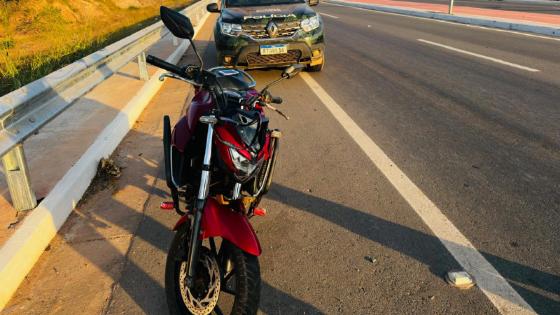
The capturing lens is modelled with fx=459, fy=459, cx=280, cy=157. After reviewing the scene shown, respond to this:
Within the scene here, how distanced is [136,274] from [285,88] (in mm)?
5704

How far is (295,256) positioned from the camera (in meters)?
3.39

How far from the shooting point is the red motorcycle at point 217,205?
2.44 m

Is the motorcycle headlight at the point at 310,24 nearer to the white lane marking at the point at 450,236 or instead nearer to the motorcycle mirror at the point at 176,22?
the white lane marking at the point at 450,236

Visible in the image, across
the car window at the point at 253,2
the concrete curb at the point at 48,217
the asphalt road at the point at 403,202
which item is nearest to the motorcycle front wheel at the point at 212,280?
the asphalt road at the point at 403,202

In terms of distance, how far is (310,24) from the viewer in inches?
335

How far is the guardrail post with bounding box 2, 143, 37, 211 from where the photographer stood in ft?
11.6

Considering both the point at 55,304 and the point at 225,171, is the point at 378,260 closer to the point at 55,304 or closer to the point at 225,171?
the point at 225,171

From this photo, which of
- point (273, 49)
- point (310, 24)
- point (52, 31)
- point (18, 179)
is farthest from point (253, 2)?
point (52, 31)

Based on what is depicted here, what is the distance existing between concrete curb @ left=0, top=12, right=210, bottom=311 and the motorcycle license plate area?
10.9 ft

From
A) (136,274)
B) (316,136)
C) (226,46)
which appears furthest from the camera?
(226,46)

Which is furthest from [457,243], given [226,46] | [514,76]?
[514,76]

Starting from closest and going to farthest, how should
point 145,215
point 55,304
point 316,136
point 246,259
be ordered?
point 246,259, point 55,304, point 145,215, point 316,136

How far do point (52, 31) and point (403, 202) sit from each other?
654 inches

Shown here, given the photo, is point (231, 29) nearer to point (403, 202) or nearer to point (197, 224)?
point (403, 202)
